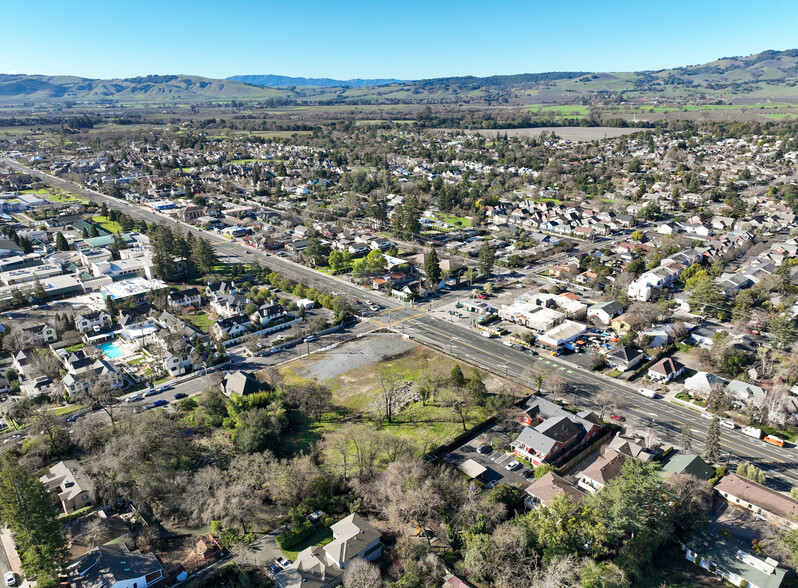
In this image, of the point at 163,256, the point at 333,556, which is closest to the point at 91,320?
the point at 163,256

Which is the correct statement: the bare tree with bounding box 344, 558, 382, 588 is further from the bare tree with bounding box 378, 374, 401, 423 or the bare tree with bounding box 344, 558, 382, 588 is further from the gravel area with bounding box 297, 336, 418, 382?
the gravel area with bounding box 297, 336, 418, 382

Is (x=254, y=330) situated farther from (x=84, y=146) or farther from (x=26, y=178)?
(x=84, y=146)

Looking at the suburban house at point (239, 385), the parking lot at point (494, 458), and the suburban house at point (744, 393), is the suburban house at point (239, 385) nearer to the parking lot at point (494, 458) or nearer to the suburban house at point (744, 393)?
the parking lot at point (494, 458)

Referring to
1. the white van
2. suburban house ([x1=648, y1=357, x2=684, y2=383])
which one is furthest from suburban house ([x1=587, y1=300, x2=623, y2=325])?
the white van

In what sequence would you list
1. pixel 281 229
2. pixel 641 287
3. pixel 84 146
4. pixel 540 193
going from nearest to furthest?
pixel 641 287, pixel 281 229, pixel 540 193, pixel 84 146

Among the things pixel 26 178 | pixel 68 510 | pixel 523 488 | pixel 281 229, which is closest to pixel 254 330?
pixel 68 510

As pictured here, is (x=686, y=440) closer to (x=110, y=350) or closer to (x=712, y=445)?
(x=712, y=445)
